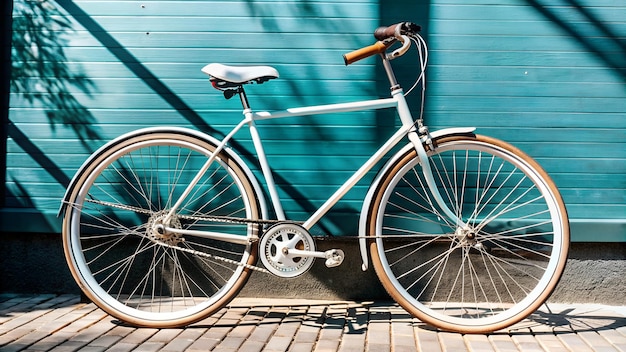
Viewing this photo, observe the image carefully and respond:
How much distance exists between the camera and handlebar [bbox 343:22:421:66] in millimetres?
3777

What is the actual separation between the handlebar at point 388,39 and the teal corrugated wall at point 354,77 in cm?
55

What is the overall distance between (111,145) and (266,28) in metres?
1.19

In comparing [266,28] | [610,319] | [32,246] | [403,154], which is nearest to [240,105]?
[266,28]

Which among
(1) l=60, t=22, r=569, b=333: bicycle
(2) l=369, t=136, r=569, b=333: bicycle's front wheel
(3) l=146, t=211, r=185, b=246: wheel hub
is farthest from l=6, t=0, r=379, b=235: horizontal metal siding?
(3) l=146, t=211, r=185, b=246: wheel hub

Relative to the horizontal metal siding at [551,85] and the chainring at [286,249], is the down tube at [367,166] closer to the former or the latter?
the chainring at [286,249]

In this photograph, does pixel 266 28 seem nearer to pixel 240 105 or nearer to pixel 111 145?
pixel 240 105

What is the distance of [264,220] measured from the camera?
12.9 feet

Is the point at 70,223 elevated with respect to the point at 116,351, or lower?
elevated

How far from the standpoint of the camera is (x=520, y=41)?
4430mm

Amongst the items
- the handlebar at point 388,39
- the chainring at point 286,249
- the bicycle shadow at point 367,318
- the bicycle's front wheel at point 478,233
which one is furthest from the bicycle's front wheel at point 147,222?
the handlebar at point 388,39

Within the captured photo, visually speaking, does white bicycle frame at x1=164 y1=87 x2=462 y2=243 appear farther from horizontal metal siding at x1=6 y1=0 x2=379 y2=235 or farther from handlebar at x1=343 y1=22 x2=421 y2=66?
horizontal metal siding at x1=6 y1=0 x2=379 y2=235

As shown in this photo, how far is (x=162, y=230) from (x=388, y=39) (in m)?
1.63

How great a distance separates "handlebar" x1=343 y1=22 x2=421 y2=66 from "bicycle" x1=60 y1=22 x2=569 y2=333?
0.02 metres

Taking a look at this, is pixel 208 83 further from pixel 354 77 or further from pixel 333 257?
pixel 333 257
